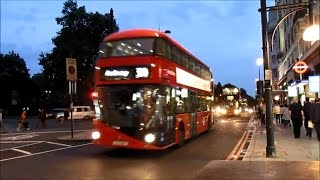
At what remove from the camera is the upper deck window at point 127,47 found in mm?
17109

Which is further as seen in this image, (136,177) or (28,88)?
(28,88)

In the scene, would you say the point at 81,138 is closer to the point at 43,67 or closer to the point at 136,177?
the point at 136,177

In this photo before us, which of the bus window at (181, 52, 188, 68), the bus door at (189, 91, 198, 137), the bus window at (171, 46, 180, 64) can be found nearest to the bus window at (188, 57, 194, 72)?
the bus window at (181, 52, 188, 68)

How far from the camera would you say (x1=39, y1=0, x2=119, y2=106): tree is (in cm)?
7156

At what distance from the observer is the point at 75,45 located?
7138cm

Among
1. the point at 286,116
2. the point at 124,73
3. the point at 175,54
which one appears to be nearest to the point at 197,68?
the point at 175,54

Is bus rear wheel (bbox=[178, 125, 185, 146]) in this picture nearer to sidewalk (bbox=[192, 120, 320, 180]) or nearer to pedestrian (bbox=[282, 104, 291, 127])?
sidewalk (bbox=[192, 120, 320, 180])

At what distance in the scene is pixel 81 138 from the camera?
25.9 m

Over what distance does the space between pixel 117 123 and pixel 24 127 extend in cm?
2476

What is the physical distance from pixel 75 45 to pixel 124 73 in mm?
55770

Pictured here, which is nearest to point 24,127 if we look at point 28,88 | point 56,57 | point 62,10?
point 56,57

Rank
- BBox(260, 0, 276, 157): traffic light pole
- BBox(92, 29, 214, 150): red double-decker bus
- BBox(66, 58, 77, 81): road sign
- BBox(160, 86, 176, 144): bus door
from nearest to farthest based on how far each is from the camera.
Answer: BBox(260, 0, 276, 157): traffic light pole < BBox(92, 29, 214, 150): red double-decker bus < BBox(160, 86, 176, 144): bus door < BBox(66, 58, 77, 81): road sign

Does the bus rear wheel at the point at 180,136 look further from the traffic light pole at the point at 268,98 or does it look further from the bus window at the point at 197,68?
the bus window at the point at 197,68

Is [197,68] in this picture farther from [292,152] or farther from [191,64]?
[292,152]
